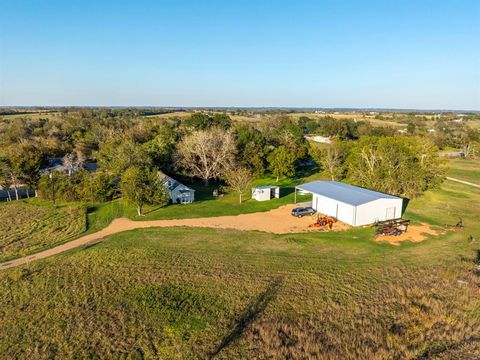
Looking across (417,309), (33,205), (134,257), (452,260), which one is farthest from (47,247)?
(452,260)

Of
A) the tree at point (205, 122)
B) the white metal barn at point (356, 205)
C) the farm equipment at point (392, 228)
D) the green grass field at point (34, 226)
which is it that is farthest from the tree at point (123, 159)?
the farm equipment at point (392, 228)

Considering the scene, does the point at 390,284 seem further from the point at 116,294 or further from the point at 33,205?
the point at 33,205

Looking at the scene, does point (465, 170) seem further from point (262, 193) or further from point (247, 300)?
point (247, 300)

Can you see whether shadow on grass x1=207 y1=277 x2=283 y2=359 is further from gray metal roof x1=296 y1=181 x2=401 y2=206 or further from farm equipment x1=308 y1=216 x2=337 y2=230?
gray metal roof x1=296 y1=181 x2=401 y2=206

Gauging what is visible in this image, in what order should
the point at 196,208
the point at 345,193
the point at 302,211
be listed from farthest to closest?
the point at 196,208 → the point at 302,211 → the point at 345,193

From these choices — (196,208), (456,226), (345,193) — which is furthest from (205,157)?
(456,226)

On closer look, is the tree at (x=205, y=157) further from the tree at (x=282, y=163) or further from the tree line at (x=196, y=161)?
the tree at (x=282, y=163)
